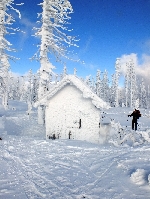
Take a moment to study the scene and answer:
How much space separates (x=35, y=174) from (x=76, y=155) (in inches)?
125

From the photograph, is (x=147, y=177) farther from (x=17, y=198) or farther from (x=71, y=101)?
(x=71, y=101)

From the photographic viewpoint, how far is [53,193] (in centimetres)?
556

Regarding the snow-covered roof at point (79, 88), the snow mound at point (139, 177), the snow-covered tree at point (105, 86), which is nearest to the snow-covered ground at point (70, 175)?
the snow mound at point (139, 177)

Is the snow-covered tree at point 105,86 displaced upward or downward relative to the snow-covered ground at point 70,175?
upward

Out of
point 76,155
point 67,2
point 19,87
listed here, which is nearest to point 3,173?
point 76,155

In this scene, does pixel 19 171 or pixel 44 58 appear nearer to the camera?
pixel 19 171

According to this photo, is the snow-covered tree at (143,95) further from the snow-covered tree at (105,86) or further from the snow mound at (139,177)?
the snow mound at (139,177)

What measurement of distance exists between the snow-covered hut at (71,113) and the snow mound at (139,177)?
30.3 feet

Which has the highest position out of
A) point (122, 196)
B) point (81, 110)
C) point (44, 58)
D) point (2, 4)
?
point (2, 4)

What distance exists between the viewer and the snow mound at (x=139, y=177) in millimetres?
6098

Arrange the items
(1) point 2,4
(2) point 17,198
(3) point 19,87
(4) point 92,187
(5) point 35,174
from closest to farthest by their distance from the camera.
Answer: (2) point 17,198 < (4) point 92,187 < (5) point 35,174 < (1) point 2,4 < (3) point 19,87

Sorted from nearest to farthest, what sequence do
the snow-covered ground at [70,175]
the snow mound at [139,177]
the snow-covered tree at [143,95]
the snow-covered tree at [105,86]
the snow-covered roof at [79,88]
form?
1. the snow-covered ground at [70,175]
2. the snow mound at [139,177]
3. the snow-covered roof at [79,88]
4. the snow-covered tree at [105,86]
5. the snow-covered tree at [143,95]

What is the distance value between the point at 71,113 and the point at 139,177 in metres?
10.2

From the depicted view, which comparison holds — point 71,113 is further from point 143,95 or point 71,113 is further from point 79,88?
point 143,95
